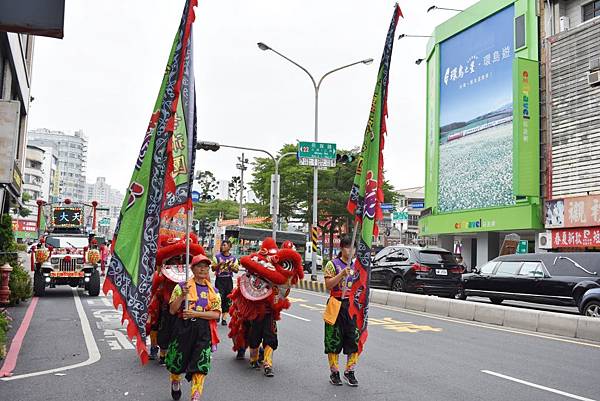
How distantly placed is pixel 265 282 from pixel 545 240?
21723 mm

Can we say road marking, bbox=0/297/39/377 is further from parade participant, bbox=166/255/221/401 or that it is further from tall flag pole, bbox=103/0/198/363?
parade participant, bbox=166/255/221/401

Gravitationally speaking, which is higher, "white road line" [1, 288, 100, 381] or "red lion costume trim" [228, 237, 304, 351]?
"red lion costume trim" [228, 237, 304, 351]

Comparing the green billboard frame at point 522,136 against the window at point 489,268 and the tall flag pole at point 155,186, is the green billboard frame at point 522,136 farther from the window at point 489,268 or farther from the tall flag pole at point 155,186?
the tall flag pole at point 155,186

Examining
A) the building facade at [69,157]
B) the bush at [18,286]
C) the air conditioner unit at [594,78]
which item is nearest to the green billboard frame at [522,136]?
the air conditioner unit at [594,78]

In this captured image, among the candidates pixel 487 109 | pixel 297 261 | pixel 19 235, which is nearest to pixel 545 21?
pixel 487 109

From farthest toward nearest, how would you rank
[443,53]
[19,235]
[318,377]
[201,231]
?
[19,235]
[201,231]
[443,53]
[318,377]

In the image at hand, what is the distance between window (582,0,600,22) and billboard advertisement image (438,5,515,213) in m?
3.77

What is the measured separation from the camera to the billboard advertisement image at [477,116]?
2883 centimetres

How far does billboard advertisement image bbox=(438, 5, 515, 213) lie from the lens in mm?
28828

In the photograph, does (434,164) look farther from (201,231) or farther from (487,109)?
(201,231)

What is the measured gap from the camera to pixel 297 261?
7.27 meters

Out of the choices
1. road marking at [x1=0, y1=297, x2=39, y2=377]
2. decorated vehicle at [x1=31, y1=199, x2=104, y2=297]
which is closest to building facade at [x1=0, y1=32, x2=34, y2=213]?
decorated vehicle at [x1=31, y1=199, x2=104, y2=297]

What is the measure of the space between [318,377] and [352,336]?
849 millimetres

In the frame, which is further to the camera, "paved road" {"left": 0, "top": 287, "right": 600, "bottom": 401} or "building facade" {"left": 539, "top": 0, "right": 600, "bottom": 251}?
"building facade" {"left": 539, "top": 0, "right": 600, "bottom": 251}
